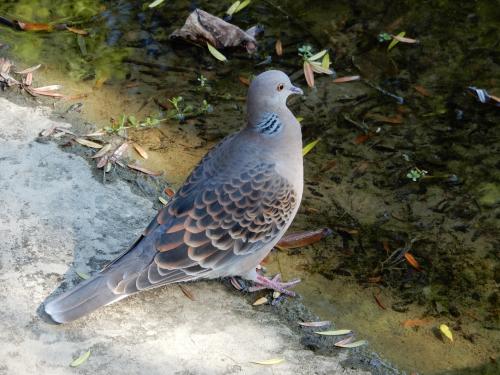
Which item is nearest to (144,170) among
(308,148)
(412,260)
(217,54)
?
(308,148)

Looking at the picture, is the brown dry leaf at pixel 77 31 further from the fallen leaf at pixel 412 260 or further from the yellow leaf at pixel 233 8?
the fallen leaf at pixel 412 260

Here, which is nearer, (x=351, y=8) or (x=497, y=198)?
(x=497, y=198)

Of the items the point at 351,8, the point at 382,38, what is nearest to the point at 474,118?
the point at 382,38

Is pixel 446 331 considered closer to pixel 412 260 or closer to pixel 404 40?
pixel 412 260

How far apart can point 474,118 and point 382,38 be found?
3.48 feet

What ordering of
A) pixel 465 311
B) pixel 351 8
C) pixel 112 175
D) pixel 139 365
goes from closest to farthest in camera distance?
1. pixel 139 365
2. pixel 465 311
3. pixel 112 175
4. pixel 351 8

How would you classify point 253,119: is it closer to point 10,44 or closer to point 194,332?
point 194,332

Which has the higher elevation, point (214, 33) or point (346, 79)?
point (214, 33)

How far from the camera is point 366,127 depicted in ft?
18.1

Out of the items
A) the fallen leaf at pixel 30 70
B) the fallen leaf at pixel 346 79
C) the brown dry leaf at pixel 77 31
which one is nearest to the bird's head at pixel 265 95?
the fallen leaf at pixel 346 79

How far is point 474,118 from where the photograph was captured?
5.62 metres

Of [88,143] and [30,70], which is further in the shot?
[30,70]

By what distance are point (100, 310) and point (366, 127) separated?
2374 mm

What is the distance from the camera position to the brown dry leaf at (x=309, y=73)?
5.82 m
